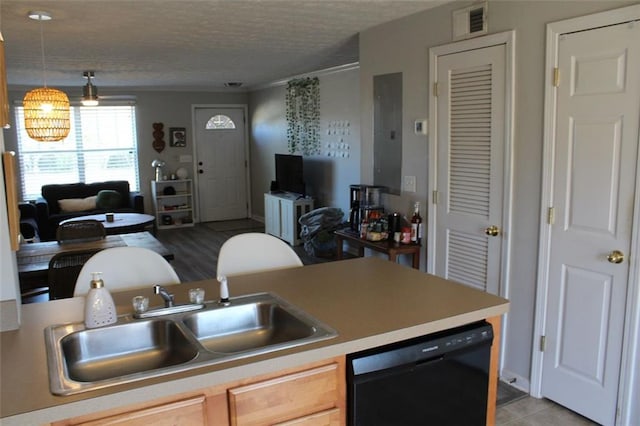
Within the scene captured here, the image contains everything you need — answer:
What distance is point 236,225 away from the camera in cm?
891

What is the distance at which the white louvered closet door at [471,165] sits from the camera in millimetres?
3113

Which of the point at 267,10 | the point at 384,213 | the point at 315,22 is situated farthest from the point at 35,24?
the point at 384,213

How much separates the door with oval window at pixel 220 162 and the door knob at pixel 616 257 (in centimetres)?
753

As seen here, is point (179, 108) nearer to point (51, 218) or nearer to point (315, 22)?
point (51, 218)

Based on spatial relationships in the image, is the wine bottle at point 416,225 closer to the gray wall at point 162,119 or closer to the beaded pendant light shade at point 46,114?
the beaded pendant light shade at point 46,114

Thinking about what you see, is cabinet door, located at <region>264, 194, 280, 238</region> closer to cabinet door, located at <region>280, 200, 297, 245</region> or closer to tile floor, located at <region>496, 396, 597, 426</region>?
cabinet door, located at <region>280, 200, 297, 245</region>

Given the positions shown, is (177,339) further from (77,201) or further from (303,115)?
(77,201)

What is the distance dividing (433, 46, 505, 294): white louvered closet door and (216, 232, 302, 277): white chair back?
4.41ft

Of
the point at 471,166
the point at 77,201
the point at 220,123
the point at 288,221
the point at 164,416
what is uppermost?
the point at 220,123

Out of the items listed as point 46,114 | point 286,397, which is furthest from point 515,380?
point 46,114

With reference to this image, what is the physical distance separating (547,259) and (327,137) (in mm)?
4277

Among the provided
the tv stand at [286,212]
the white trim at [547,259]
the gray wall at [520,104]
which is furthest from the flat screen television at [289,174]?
the white trim at [547,259]

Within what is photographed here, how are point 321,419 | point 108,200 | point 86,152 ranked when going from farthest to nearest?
point 86,152 < point 108,200 < point 321,419

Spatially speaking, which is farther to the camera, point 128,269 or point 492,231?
point 492,231
